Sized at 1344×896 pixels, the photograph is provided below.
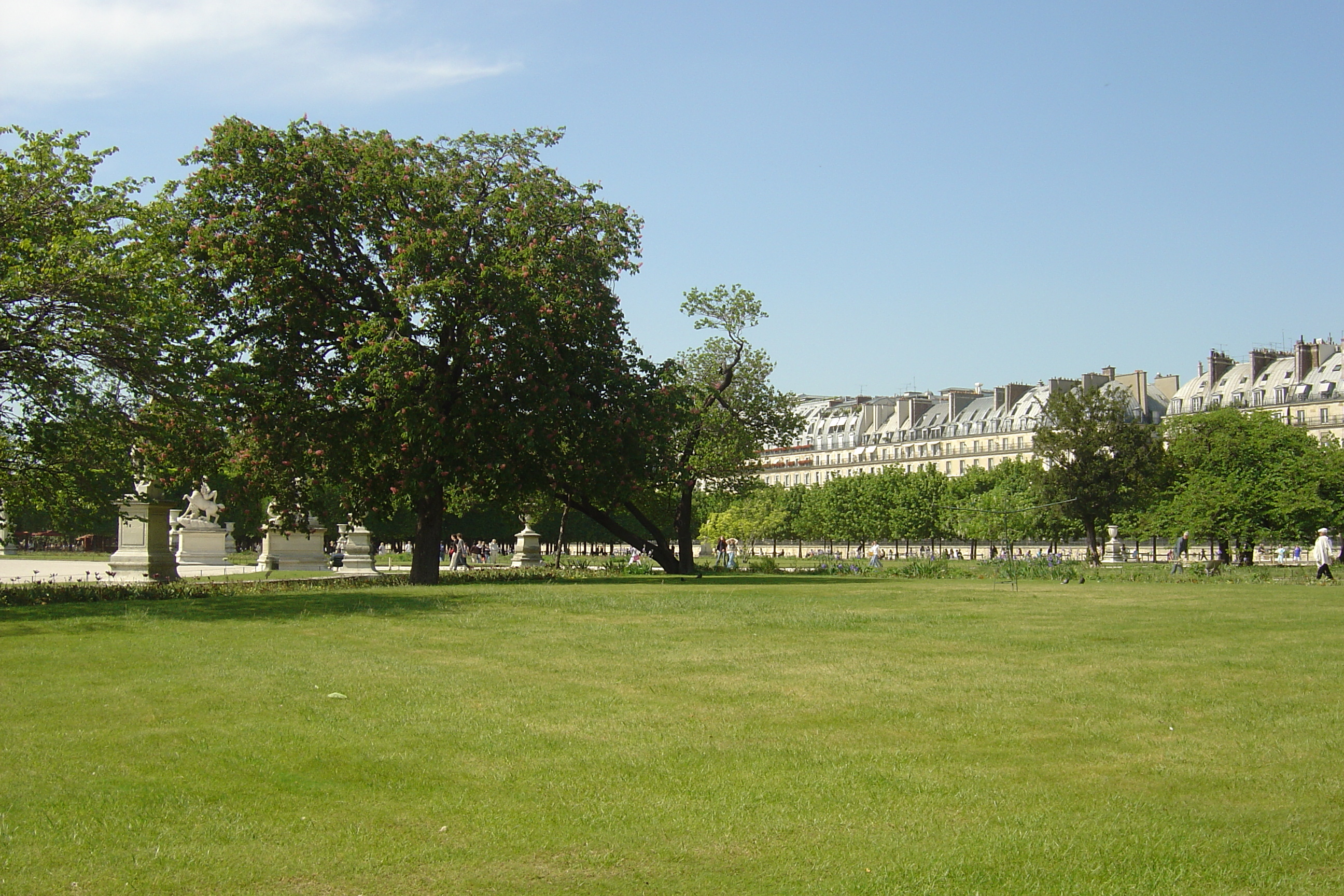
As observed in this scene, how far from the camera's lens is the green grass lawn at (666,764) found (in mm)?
5816

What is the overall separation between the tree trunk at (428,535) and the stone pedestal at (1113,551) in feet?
136

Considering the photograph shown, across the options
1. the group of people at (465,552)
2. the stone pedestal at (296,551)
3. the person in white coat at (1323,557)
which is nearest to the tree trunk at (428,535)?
the stone pedestal at (296,551)

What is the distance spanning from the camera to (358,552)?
1694 inches

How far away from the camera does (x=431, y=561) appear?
1197 inches

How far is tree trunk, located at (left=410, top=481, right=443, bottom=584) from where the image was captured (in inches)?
1177

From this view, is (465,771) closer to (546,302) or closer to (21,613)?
(21,613)

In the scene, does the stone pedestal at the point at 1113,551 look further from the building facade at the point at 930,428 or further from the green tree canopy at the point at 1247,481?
the building facade at the point at 930,428

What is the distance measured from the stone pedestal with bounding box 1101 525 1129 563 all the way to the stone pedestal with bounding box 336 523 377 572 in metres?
37.3

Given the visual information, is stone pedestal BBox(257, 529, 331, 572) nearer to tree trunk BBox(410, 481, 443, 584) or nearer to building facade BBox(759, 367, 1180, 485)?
tree trunk BBox(410, 481, 443, 584)

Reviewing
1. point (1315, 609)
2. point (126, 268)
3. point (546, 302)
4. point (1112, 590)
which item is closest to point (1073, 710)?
point (1315, 609)

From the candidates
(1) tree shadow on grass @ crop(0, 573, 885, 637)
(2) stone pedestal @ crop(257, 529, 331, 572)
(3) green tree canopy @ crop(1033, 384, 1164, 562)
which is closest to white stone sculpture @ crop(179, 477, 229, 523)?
(2) stone pedestal @ crop(257, 529, 331, 572)

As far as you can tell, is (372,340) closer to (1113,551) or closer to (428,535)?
(428,535)

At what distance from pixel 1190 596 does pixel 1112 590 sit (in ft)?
10.0

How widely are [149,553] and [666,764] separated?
25.1 metres
